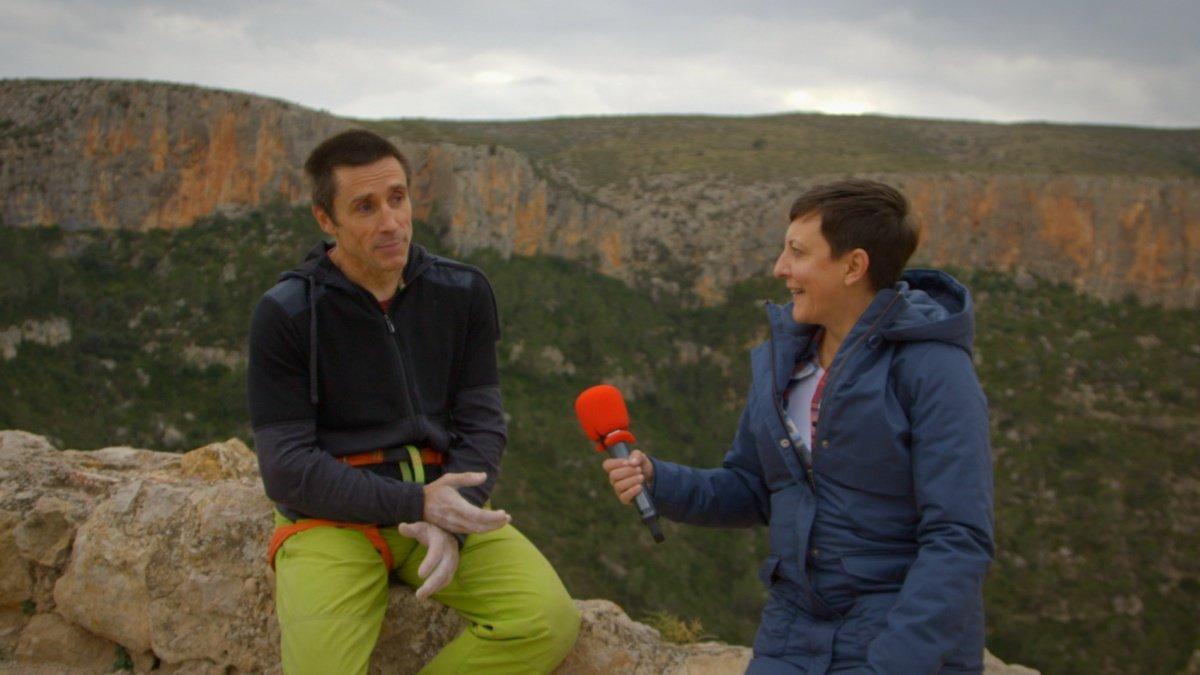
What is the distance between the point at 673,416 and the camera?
37.2 meters

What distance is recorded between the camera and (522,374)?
3519 centimetres

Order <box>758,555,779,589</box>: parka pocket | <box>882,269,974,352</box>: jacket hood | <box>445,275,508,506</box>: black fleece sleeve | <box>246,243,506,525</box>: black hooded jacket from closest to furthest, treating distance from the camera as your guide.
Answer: <box>882,269,974,352</box>: jacket hood < <box>758,555,779,589</box>: parka pocket < <box>246,243,506,525</box>: black hooded jacket < <box>445,275,508,506</box>: black fleece sleeve

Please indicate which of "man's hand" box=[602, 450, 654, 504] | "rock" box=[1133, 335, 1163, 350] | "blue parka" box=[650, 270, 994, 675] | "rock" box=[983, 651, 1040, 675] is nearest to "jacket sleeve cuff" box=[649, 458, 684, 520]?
"man's hand" box=[602, 450, 654, 504]

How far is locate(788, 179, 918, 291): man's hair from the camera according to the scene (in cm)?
277

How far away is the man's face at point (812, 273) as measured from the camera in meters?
2.81

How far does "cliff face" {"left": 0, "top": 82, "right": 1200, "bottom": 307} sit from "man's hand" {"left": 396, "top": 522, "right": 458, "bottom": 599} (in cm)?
3290

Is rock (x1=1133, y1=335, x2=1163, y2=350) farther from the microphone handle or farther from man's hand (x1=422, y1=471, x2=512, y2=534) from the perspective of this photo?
man's hand (x1=422, y1=471, x2=512, y2=534)

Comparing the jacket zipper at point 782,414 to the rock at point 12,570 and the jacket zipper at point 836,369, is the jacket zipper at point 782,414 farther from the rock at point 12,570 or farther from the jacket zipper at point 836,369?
the rock at point 12,570

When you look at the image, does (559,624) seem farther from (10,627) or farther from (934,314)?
(10,627)

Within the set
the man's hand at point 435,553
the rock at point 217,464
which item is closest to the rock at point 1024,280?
the rock at point 217,464

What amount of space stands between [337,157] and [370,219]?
261 mm

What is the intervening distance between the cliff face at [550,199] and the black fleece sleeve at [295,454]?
32.5 metres

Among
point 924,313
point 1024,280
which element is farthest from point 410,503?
point 1024,280

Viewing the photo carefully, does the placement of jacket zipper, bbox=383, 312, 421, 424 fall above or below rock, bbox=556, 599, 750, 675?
above
